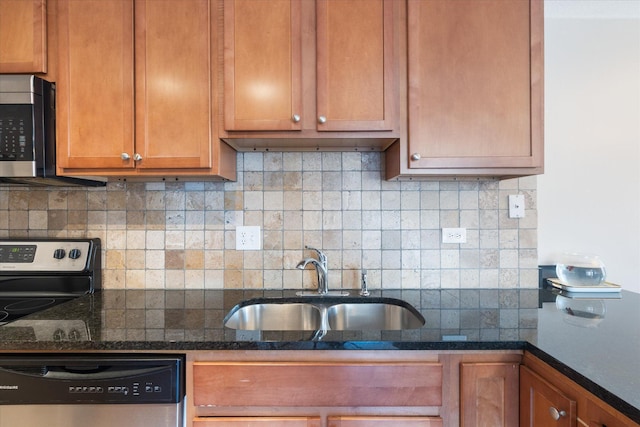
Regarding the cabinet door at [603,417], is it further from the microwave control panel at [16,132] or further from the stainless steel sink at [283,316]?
the microwave control panel at [16,132]

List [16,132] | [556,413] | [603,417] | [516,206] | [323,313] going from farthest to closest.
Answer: [516,206]
[323,313]
[16,132]
[556,413]
[603,417]

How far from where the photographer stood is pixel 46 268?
63.5 inches

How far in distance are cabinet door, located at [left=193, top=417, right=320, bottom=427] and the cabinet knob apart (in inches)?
24.7

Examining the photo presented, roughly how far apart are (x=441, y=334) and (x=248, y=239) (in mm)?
997

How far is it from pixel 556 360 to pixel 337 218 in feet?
3.40

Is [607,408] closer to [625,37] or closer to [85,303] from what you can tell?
[85,303]

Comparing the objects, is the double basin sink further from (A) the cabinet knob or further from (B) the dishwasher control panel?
(A) the cabinet knob

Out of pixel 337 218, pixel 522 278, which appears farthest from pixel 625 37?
pixel 337 218

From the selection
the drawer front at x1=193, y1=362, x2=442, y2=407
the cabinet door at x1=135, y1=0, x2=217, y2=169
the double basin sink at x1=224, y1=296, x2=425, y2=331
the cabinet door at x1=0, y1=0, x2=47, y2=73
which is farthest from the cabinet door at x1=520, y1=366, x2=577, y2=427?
the cabinet door at x1=0, y1=0, x2=47, y2=73

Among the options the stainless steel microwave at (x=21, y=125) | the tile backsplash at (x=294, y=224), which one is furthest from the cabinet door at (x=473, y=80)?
the stainless steel microwave at (x=21, y=125)

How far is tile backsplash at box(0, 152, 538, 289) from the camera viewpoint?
1.70 metres

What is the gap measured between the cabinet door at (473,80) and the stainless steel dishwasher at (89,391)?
1164 millimetres

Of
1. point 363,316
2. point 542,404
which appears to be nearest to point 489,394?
point 542,404

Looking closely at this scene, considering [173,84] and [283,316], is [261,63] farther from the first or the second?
[283,316]
